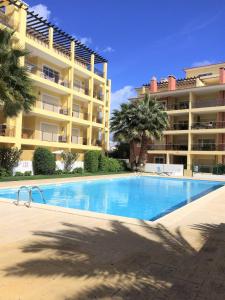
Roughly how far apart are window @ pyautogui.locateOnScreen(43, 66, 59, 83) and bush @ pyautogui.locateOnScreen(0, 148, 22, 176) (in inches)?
429

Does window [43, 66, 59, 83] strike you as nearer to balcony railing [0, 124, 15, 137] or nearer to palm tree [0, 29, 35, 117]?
balcony railing [0, 124, 15, 137]

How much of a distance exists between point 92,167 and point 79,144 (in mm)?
3847

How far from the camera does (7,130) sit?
2692 centimetres

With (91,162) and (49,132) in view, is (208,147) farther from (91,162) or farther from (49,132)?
(49,132)

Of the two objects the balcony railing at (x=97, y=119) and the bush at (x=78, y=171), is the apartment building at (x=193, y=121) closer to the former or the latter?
the balcony railing at (x=97, y=119)

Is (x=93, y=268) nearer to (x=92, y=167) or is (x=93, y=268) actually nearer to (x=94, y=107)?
(x=92, y=167)

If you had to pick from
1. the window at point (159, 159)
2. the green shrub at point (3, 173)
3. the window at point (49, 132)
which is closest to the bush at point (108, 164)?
the window at point (49, 132)

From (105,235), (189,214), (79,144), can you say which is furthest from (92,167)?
(105,235)

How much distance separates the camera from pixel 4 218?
9.56 metres

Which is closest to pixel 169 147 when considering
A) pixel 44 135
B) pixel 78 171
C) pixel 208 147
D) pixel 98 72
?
pixel 208 147

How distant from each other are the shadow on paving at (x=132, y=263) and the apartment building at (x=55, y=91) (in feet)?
66.8

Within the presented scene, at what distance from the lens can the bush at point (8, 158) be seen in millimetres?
25000

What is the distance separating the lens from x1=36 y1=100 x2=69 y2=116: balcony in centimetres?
3227

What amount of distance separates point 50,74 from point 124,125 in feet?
32.4
